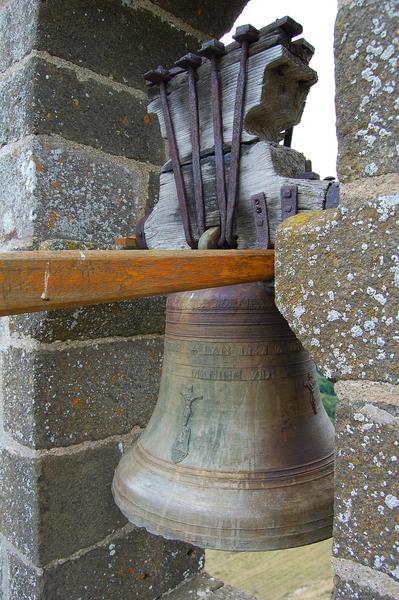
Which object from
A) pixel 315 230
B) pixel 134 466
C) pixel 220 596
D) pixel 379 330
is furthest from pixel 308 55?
pixel 220 596

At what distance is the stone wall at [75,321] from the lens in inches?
51.8

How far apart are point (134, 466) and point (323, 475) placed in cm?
37

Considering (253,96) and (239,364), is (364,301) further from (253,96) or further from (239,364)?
(253,96)

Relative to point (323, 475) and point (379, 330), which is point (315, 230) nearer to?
point (379, 330)

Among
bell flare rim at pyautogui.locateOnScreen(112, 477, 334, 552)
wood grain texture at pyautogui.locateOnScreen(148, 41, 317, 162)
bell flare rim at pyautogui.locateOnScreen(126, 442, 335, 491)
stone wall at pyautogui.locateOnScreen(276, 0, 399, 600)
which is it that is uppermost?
wood grain texture at pyautogui.locateOnScreen(148, 41, 317, 162)

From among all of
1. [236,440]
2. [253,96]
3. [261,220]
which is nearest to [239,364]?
[236,440]

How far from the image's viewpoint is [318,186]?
3.02 ft

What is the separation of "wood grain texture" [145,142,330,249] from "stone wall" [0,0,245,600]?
0.31 meters

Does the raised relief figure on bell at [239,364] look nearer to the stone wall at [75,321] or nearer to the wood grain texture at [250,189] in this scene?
the wood grain texture at [250,189]

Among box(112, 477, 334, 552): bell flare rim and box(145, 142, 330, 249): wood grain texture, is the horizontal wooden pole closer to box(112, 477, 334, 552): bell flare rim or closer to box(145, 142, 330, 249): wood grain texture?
box(145, 142, 330, 249): wood grain texture

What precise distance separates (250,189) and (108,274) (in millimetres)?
388

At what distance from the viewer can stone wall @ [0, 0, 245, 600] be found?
1.32 m

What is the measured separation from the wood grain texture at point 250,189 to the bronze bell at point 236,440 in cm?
14

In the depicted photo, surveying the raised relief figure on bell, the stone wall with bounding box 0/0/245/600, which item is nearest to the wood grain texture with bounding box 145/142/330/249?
the raised relief figure on bell
